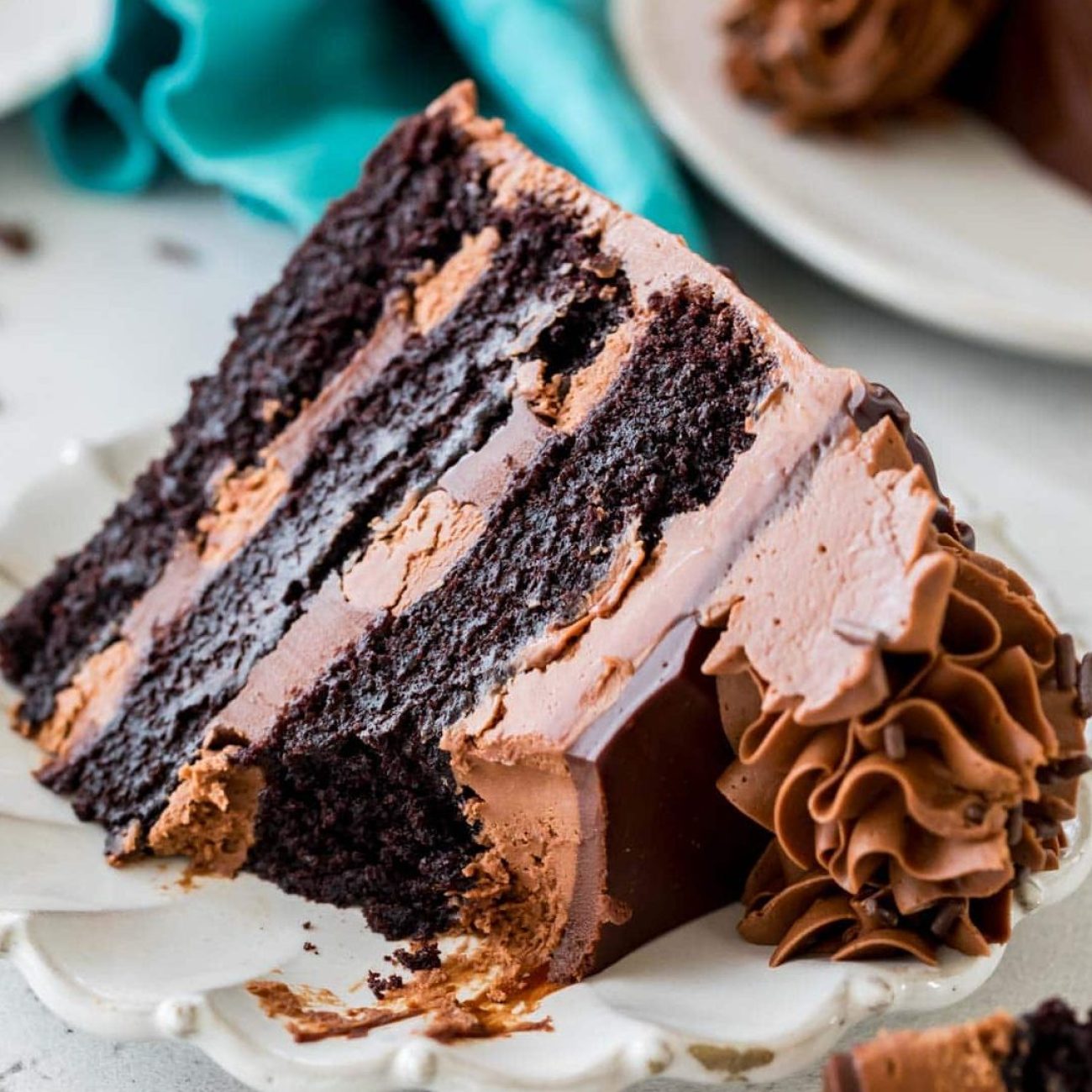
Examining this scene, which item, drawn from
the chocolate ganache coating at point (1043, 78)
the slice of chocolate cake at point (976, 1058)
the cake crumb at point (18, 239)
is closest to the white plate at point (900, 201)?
the chocolate ganache coating at point (1043, 78)

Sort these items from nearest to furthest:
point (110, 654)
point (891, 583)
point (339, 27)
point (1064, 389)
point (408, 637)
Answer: point (891, 583), point (408, 637), point (110, 654), point (1064, 389), point (339, 27)

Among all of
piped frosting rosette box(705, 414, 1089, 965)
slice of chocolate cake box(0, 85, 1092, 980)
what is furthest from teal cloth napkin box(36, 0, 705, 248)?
piped frosting rosette box(705, 414, 1089, 965)

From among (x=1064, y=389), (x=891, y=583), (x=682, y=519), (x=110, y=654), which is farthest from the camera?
(x=1064, y=389)

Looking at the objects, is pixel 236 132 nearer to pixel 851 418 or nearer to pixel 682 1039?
pixel 851 418

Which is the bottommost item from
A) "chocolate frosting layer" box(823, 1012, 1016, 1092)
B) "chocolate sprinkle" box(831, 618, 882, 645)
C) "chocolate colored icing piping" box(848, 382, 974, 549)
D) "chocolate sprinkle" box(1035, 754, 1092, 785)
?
"chocolate frosting layer" box(823, 1012, 1016, 1092)

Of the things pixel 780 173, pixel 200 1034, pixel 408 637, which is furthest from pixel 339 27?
pixel 200 1034

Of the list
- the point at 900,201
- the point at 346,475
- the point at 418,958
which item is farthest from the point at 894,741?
the point at 900,201

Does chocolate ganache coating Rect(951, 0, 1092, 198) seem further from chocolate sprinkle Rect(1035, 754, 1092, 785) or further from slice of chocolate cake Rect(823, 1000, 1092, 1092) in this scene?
slice of chocolate cake Rect(823, 1000, 1092, 1092)
